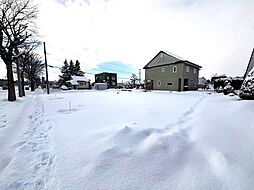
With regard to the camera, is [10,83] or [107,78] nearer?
[10,83]

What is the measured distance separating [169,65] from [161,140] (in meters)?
24.3

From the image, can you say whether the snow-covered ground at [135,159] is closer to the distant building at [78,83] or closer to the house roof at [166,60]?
the house roof at [166,60]

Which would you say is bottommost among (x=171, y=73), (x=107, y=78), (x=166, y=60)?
(x=171, y=73)

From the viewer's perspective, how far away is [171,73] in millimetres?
25734

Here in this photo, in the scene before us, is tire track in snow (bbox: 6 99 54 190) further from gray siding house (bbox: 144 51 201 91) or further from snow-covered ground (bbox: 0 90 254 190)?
gray siding house (bbox: 144 51 201 91)

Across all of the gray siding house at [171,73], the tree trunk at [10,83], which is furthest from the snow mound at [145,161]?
the gray siding house at [171,73]

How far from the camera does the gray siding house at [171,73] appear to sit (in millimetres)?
24453

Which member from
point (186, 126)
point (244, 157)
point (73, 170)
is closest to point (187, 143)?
point (244, 157)

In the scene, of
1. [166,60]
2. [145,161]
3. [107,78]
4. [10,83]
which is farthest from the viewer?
[107,78]

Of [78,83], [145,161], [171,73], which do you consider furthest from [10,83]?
[78,83]

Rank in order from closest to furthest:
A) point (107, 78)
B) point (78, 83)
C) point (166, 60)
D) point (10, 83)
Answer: point (10, 83) < point (166, 60) < point (78, 83) < point (107, 78)

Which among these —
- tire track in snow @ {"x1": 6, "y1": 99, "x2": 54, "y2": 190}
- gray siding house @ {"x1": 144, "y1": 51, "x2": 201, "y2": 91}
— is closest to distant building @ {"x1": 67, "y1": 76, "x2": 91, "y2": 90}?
gray siding house @ {"x1": 144, "y1": 51, "x2": 201, "y2": 91}

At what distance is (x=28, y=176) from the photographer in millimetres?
2457

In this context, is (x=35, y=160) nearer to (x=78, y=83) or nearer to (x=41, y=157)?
(x=41, y=157)
